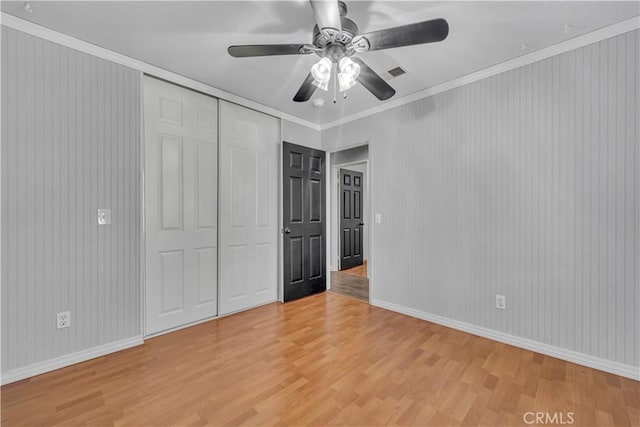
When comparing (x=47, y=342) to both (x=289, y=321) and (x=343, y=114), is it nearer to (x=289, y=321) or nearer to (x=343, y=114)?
(x=289, y=321)

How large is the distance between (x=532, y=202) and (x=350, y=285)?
9.08 ft

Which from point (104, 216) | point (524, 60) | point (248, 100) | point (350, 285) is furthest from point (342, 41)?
point (350, 285)

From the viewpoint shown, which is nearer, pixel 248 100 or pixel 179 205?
pixel 179 205

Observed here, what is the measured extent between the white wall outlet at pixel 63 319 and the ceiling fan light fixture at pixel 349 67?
8.90 ft

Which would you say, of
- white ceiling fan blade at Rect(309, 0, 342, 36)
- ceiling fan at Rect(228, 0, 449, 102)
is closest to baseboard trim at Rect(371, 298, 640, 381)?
ceiling fan at Rect(228, 0, 449, 102)

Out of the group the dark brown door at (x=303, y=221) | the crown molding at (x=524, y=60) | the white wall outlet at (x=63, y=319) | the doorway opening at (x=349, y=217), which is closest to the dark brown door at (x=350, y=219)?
the doorway opening at (x=349, y=217)

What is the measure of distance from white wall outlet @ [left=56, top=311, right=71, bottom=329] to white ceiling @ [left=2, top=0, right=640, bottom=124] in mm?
2154

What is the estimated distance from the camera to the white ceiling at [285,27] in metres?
1.86

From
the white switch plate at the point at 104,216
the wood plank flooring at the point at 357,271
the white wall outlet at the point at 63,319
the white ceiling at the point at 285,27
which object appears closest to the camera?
the white ceiling at the point at 285,27

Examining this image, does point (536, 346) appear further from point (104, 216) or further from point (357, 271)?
point (104, 216)

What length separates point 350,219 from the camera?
231 inches

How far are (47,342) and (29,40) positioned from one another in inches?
87.3

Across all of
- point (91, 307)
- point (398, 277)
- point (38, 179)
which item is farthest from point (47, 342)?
point (398, 277)

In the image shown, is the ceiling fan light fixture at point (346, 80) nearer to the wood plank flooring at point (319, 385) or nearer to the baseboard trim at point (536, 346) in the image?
the wood plank flooring at point (319, 385)
